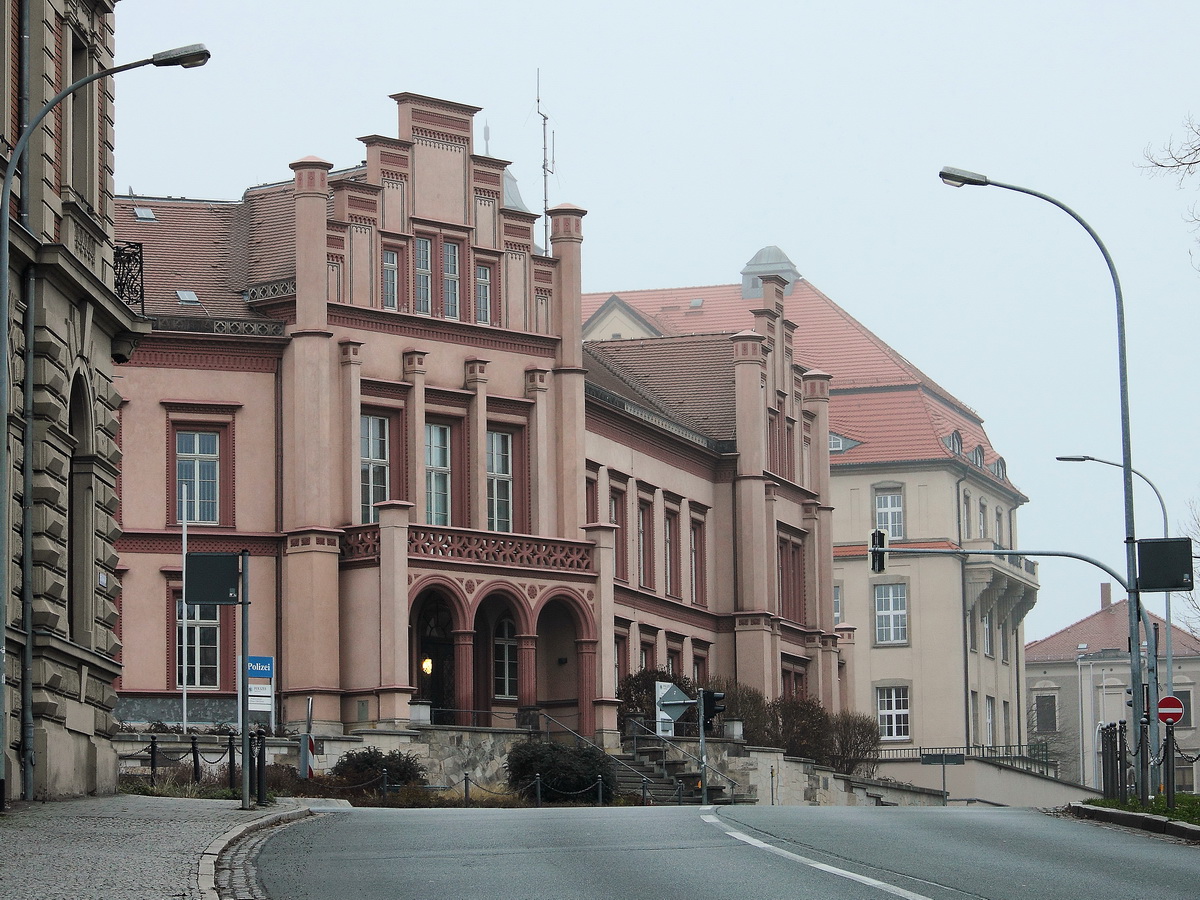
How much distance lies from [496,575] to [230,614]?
561 cm

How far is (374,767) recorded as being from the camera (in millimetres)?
41500

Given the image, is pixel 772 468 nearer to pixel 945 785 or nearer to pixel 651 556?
pixel 651 556

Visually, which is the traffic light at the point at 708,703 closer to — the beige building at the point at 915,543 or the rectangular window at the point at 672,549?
the rectangular window at the point at 672,549

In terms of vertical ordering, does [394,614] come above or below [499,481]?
below

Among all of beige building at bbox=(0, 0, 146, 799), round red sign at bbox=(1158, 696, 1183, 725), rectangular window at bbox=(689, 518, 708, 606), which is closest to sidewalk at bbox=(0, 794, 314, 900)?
beige building at bbox=(0, 0, 146, 799)

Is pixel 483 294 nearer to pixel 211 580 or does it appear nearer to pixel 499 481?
pixel 499 481

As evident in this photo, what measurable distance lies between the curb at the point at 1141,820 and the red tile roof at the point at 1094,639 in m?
86.9

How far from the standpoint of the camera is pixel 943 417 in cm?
8938

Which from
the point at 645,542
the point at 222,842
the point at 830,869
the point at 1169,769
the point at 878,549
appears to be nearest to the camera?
the point at 830,869

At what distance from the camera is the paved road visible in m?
15.6

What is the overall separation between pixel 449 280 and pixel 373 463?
15.3ft

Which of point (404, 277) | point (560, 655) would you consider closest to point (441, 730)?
point (560, 655)

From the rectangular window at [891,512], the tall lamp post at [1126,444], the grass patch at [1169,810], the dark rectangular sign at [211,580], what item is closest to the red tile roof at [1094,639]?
the rectangular window at [891,512]

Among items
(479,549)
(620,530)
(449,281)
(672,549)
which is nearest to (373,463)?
(479,549)
